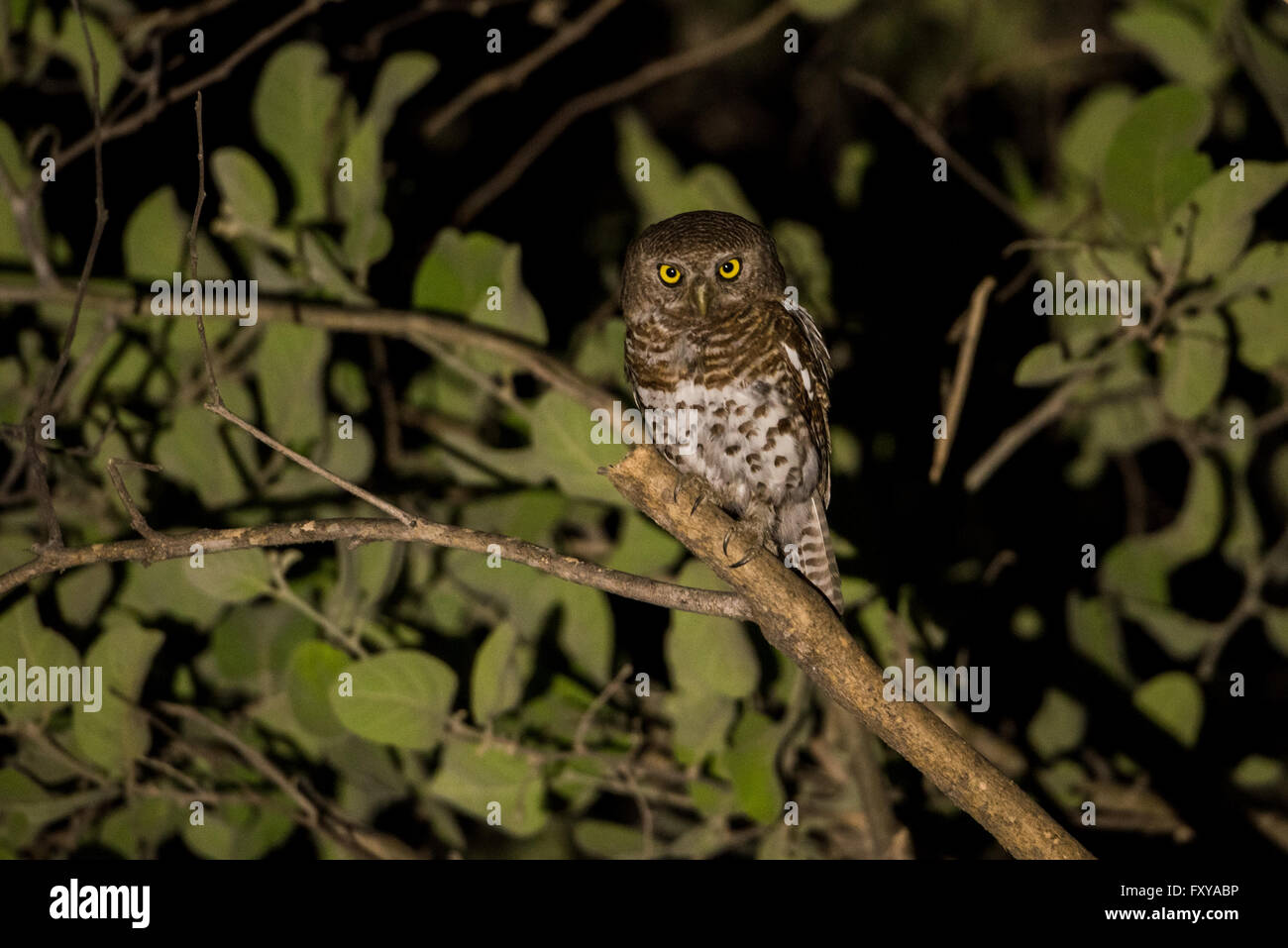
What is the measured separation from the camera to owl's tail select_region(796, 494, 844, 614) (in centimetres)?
318

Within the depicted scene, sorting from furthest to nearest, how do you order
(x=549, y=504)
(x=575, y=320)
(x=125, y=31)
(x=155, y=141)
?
(x=575, y=320), (x=155, y=141), (x=125, y=31), (x=549, y=504)

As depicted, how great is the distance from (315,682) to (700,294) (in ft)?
4.90

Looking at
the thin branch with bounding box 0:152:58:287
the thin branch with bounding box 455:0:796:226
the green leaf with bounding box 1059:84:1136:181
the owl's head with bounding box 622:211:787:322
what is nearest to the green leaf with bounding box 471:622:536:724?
the owl's head with bounding box 622:211:787:322

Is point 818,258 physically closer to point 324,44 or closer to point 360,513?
point 360,513

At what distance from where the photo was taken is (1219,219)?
3223mm

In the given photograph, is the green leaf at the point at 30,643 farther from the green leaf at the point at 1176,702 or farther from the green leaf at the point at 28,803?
the green leaf at the point at 1176,702

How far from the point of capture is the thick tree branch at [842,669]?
2.20 metres

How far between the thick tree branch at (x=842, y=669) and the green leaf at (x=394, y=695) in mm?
980

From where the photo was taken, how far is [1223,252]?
3.29 meters

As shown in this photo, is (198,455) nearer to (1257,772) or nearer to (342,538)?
(342,538)

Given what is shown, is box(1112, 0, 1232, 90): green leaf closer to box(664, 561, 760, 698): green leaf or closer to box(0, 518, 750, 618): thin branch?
box(664, 561, 760, 698): green leaf

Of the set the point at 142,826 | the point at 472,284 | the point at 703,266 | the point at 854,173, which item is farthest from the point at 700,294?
the point at 142,826

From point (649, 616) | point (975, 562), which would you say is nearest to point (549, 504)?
point (649, 616)

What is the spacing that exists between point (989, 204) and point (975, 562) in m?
1.76
